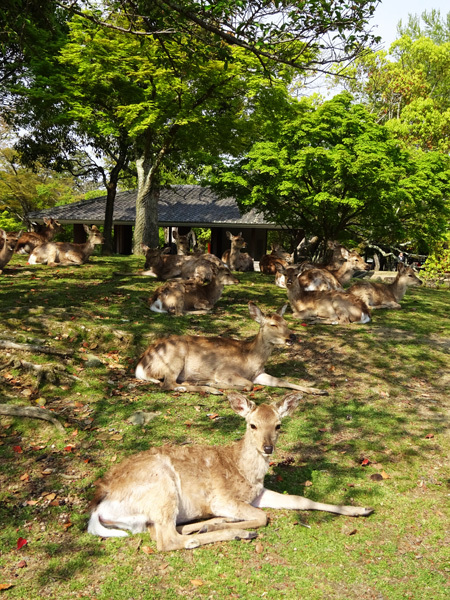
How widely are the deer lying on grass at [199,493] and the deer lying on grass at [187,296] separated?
274 inches

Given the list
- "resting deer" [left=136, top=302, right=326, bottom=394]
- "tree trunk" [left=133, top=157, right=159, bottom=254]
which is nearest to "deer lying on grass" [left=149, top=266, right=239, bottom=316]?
"resting deer" [left=136, top=302, right=326, bottom=394]

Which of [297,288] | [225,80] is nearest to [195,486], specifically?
[297,288]

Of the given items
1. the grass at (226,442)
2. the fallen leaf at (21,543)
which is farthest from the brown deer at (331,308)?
the fallen leaf at (21,543)

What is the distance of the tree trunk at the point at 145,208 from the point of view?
86.2 ft

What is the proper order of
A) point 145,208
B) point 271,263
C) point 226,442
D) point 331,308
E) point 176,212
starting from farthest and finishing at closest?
1. point 176,212
2. point 145,208
3. point 271,263
4. point 331,308
5. point 226,442

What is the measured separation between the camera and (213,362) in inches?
348

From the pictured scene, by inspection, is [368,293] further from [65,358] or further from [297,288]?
[65,358]

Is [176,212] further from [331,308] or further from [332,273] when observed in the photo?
[331,308]

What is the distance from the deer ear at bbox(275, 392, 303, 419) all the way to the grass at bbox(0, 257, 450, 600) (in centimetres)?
88

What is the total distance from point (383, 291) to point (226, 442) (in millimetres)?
10194

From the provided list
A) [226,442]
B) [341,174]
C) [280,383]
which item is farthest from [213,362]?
[341,174]

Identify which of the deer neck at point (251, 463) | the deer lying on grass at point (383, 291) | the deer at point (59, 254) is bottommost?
the deer neck at point (251, 463)

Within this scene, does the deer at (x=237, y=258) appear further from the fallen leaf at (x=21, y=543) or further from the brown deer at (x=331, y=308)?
the fallen leaf at (x=21, y=543)

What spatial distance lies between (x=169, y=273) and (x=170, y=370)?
337 inches
